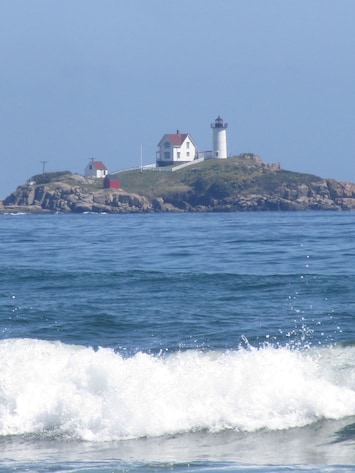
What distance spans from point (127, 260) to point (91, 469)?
15.3 m

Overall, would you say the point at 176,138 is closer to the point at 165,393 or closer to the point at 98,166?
the point at 98,166

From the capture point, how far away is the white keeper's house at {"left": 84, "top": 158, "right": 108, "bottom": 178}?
134625 mm

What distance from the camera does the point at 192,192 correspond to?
123000mm

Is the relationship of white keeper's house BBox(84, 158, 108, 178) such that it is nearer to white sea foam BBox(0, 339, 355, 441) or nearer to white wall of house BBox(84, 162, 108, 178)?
white wall of house BBox(84, 162, 108, 178)

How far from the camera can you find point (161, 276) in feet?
66.5

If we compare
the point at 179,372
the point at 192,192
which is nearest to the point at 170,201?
the point at 192,192

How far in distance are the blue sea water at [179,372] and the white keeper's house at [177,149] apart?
11169 cm

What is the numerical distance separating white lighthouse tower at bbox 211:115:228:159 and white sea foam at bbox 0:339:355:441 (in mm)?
118987

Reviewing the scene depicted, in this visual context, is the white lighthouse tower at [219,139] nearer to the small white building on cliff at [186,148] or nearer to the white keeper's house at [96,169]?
the small white building on cliff at [186,148]

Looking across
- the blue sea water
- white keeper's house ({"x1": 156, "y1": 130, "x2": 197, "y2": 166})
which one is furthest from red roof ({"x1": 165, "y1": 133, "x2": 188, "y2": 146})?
the blue sea water

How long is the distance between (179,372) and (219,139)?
122 m

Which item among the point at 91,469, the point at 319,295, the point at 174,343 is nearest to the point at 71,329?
the point at 174,343

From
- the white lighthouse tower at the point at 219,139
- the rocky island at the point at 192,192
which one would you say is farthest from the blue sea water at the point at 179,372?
the white lighthouse tower at the point at 219,139

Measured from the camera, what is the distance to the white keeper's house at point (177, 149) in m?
131
